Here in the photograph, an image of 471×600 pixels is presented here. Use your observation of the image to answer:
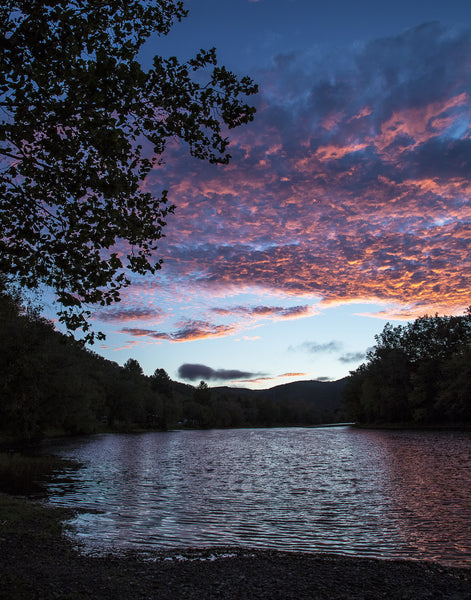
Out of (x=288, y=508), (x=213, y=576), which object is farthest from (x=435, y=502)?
(x=213, y=576)

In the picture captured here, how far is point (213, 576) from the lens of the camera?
32.4ft

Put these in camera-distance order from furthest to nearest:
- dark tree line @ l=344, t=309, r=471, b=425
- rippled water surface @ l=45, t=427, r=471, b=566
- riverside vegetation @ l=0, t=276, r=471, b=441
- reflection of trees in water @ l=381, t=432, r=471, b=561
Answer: dark tree line @ l=344, t=309, r=471, b=425 → riverside vegetation @ l=0, t=276, r=471, b=441 → rippled water surface @ l=45, t=427, r=471, b=566 → reflection of trees in water @ l=381, t=432, r=471, b=561

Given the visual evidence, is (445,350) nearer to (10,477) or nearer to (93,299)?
(10,477)

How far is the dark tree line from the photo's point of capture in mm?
86688

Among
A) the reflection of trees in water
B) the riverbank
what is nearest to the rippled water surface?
the reflection of trees in water

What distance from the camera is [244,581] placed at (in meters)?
9.59

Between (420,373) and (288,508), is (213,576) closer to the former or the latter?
(288,508)

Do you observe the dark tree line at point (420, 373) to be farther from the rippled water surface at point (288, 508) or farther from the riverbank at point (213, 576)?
the riverbank at point (213, 576)

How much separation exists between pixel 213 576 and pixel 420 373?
9884 cm

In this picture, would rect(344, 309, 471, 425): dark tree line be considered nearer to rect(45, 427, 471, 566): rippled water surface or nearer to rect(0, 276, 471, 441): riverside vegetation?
rect(0, 276, 471, 441): riverside vegetation

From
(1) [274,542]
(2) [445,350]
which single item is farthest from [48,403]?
(2) [445,350]

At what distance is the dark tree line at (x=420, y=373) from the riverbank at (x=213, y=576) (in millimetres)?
79086

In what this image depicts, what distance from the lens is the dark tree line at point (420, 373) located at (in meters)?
86.7

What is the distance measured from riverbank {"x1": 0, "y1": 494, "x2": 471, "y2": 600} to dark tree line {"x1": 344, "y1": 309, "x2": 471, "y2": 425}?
7909cm
